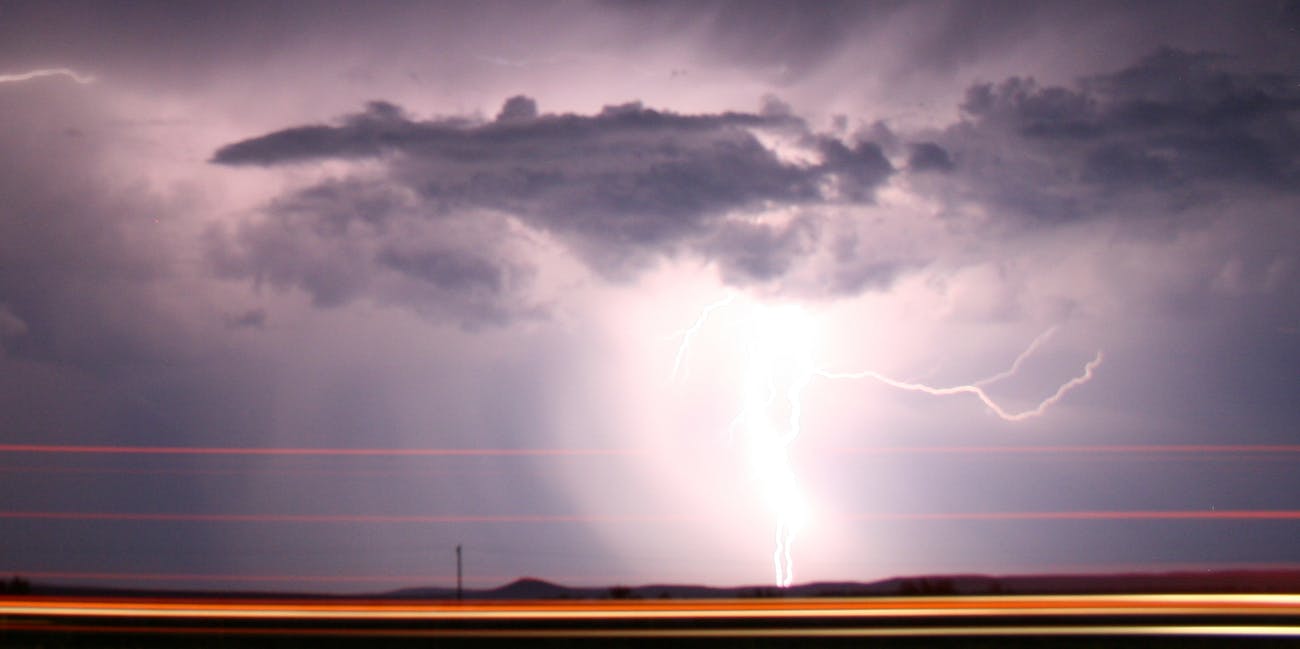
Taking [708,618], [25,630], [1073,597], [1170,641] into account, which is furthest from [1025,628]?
[25,630]

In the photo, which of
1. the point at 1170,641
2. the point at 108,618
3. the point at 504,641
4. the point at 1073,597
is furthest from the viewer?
the point at 1073,597

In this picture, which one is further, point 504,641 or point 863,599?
point 863,599

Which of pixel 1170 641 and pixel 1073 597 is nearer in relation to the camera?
pixel 1170 641

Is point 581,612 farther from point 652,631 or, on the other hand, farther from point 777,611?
point 777,611

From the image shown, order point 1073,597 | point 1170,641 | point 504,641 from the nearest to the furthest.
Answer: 1. point 1170,641
2. point 504,641
3. point 1073,597

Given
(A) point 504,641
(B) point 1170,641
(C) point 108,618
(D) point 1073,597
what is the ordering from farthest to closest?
(D) point 1073,597
(C) point 108,618
(A) point 504,641
(B) point 1170,641

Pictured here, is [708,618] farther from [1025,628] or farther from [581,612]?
[1025,628]

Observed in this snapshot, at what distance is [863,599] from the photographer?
14031mm

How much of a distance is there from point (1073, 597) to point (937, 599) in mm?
1737

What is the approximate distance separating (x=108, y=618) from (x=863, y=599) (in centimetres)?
924

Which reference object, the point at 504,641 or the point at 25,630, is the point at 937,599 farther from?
the point at 25,630

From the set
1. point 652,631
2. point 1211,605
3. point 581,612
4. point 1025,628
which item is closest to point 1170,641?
point 1025,628

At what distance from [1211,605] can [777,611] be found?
16.8 ft

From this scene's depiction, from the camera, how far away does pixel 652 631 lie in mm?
11852
